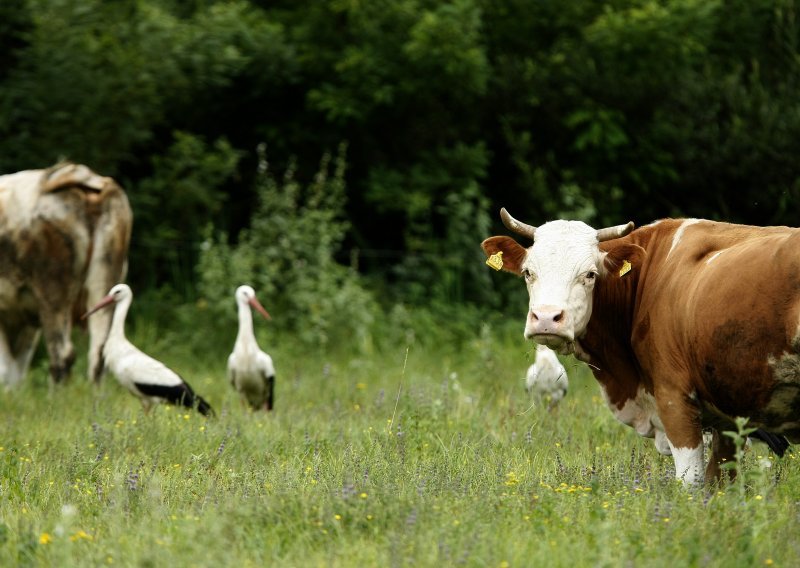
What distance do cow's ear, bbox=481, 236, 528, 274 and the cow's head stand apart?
34 millimetres

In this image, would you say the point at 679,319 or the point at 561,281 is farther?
the point at 561,281

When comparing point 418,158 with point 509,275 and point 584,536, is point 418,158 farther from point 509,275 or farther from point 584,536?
point 584,536

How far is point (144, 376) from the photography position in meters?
9.28

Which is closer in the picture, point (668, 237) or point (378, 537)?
point (378, 537)

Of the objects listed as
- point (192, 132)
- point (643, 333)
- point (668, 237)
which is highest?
point (668, 237)

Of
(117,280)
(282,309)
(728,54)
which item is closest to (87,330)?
(117,280)

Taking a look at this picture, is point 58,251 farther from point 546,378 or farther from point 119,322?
point 546,378

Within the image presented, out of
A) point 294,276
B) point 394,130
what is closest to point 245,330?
point 294,276

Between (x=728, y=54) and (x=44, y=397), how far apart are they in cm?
1179

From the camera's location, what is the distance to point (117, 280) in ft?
35.2

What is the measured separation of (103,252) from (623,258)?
18.8 ft

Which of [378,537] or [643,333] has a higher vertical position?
[643,333]

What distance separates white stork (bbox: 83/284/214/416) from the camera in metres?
8.97

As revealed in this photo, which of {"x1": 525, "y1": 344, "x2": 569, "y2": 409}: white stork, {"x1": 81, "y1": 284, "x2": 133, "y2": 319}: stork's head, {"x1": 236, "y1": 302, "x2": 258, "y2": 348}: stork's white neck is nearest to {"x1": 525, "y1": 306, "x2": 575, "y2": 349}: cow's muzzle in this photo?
{"x1": 525, "y1": 344, "x2": 569, "y2": 409}: white stork
